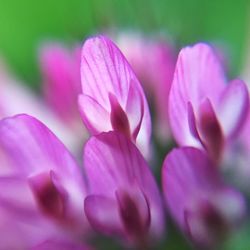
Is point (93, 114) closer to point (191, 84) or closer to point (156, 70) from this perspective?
point (191, 84)

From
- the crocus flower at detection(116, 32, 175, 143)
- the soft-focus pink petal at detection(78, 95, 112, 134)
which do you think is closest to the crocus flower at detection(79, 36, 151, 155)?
the soft-focus pink petal at detection(78, 95, 112, 134)

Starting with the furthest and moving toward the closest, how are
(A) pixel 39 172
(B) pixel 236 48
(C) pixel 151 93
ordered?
(B) pixel 236 48 < (C) pixel 151 93 < (A) pixel 39 172

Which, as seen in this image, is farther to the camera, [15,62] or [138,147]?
[15,62]

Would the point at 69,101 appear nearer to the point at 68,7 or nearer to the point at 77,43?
the point at 77,43

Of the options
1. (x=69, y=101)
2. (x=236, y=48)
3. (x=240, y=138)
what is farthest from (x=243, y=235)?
→ (x=236, y=48)

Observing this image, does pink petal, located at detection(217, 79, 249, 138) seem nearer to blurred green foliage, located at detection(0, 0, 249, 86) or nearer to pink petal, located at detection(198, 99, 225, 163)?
pink petal, located at detection(198, 99, 225, 163)

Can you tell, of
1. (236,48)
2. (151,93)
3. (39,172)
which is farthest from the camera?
(236,48)

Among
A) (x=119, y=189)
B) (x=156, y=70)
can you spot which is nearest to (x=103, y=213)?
(x=119, y=189)

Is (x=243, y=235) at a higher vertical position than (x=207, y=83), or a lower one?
lower
